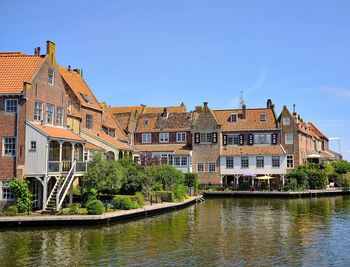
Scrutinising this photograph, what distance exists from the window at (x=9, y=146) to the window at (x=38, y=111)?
8.59 feet

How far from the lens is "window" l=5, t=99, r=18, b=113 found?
3409 centimetres

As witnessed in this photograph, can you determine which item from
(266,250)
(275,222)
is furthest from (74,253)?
(275,222)

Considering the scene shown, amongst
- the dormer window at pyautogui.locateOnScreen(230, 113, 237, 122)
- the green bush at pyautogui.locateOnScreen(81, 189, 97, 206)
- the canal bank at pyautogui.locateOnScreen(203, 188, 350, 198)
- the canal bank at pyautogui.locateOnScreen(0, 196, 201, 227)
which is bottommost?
the canal bank at pyautogui.locateOnScreen(0, 196, 201, 227)

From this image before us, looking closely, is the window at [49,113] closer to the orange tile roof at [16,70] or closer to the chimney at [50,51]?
the orange tile roof at [16,70]

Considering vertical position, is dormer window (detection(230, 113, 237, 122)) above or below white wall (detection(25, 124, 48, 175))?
above

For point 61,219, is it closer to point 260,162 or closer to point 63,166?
point 63,166

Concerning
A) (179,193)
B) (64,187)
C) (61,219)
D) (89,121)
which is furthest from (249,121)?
(61,219)

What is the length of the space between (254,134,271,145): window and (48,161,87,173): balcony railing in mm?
35669

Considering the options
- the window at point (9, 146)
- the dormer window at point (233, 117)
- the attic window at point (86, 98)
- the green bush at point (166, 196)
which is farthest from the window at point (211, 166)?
the window at point (9, 146)

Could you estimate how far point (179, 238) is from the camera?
26.9 metres

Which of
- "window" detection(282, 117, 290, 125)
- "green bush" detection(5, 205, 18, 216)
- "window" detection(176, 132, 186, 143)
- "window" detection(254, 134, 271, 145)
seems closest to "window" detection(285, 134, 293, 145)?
"window" detection(282, 117, 290, 125)

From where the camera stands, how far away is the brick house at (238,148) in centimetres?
6425

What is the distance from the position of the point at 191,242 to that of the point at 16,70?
21794 millimetres

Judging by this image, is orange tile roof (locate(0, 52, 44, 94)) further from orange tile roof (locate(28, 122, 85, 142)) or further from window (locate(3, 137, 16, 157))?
window (locate(3, 137, 16, 157))
